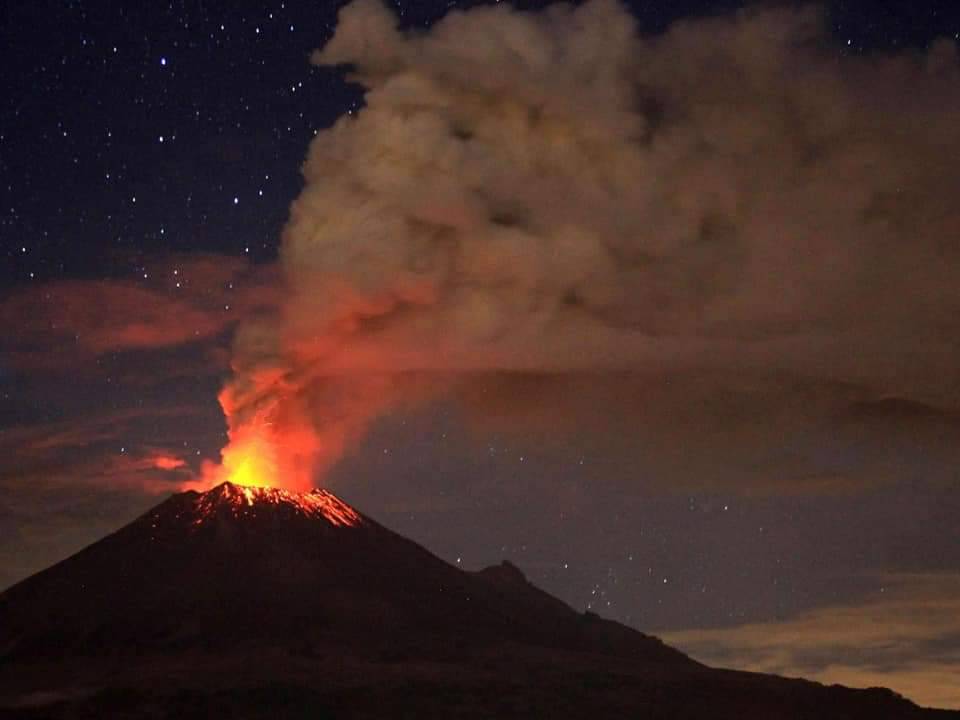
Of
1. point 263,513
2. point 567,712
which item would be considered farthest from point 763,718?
point 263,513

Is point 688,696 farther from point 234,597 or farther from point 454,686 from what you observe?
point 234,597

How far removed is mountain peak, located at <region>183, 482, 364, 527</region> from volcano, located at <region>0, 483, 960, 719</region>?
0.86 ft

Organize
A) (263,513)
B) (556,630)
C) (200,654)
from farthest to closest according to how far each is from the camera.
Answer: (263,513), (556,630), (200,654)

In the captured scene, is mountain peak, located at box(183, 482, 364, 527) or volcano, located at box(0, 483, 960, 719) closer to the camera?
volcano, located at box(0, 483, 960, 719)

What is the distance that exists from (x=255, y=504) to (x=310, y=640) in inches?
1428

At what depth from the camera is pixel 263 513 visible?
15925 cm

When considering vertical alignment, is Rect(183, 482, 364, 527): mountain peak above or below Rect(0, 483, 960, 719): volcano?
above

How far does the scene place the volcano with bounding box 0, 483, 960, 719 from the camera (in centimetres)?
10775

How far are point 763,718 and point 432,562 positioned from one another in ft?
199

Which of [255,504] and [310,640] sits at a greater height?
[255,504]

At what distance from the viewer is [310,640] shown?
12719cm

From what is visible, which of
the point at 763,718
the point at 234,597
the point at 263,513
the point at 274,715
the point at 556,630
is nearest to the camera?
the point at 274,715

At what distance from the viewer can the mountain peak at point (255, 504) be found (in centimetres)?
16038

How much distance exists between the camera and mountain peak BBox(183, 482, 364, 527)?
160375 mm
